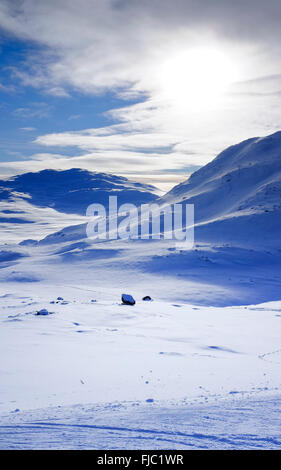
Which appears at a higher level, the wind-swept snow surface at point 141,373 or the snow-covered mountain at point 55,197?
the snow-covered mountain at point 55,197

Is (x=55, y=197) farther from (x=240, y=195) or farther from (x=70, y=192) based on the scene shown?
(x=240, y=195)

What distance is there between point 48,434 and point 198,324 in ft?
19.0

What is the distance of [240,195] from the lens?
3778 cm

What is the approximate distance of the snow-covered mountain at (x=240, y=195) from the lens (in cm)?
2923

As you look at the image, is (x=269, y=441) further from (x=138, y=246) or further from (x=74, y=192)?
(x=74, y=192)

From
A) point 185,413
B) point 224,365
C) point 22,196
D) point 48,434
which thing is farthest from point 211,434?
point 22,196
